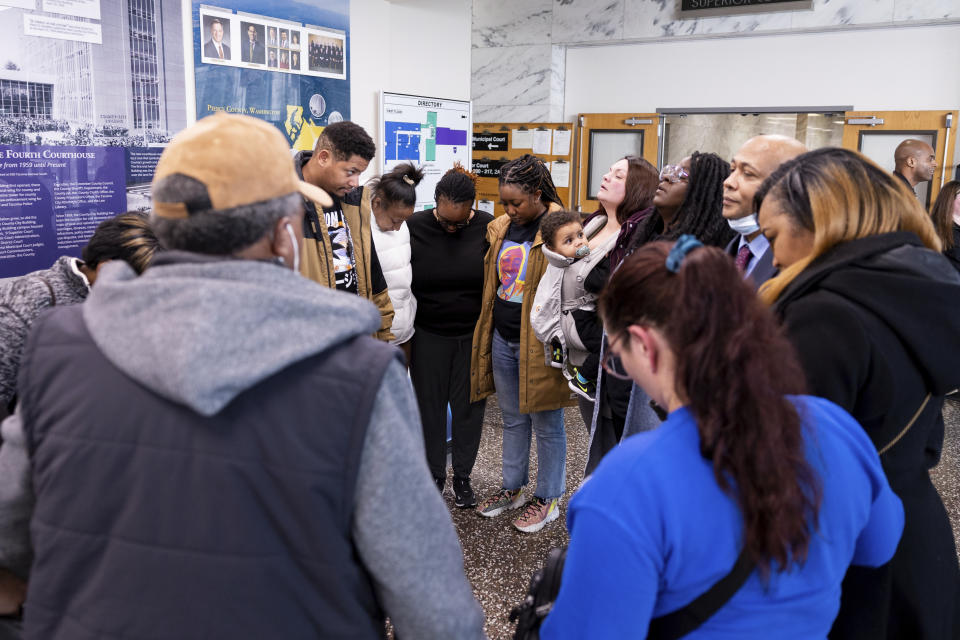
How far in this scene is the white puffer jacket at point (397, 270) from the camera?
10.7 ft

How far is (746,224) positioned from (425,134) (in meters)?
3.29

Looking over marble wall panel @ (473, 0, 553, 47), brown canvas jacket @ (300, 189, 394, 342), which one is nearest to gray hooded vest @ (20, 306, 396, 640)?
brown canvas jacket @ (300, 189, 394, 342)

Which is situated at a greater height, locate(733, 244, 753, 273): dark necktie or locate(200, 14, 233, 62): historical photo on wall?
locate(200, 14, 233, 62): historical photo on wall

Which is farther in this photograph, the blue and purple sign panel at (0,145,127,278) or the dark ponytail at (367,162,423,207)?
the dark ponytail at (367,162,423,207)

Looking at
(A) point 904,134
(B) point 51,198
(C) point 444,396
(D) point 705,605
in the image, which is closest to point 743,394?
(D) point 705,605

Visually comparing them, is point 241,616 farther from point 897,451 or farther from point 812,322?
point 897,451

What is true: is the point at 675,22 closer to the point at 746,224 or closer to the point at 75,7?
the point at 746,224

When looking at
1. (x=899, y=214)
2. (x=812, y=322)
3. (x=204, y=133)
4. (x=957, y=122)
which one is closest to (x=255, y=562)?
(x=204, y=133)

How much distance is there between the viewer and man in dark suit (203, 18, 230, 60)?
3.62 meters

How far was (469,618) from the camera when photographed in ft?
3.33

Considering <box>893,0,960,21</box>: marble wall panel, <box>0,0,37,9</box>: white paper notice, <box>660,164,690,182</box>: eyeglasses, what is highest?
<box>893,0,960,21</box>: marble wall panel

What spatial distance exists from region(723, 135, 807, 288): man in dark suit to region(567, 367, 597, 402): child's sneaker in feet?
Answer: 2.63

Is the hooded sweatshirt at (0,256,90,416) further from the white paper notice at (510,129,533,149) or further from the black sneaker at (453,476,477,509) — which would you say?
the white paper notice at (510,129,533,149)

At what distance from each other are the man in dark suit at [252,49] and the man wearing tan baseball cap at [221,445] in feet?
10.4
